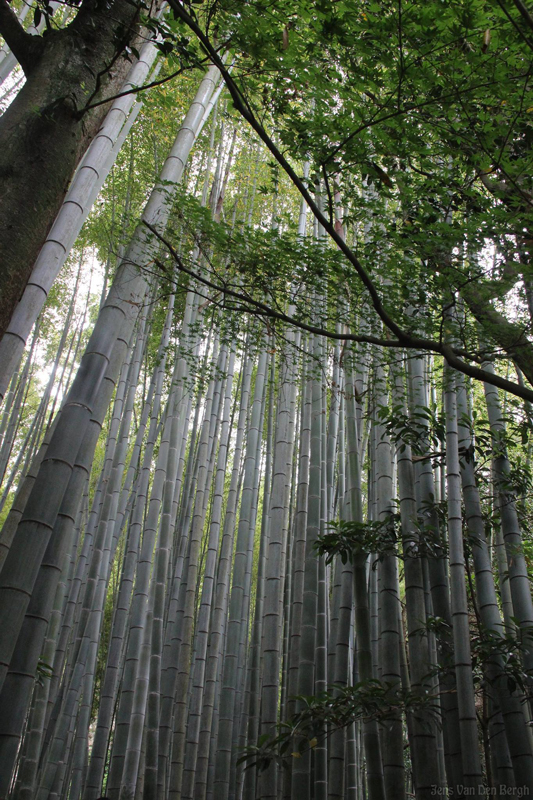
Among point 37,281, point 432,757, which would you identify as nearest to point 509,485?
point 432,757

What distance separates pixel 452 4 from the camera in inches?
71.5

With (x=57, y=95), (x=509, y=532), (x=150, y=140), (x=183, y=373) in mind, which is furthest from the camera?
(x=150, y=140)

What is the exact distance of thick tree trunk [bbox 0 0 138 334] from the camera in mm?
1352

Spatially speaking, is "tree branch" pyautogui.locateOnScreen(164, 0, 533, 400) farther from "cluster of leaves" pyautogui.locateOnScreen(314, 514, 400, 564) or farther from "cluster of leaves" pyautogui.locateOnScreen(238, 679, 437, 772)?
"cluster of leaves" pyautogui.locateOnScreen(238, 679, 437, 772)

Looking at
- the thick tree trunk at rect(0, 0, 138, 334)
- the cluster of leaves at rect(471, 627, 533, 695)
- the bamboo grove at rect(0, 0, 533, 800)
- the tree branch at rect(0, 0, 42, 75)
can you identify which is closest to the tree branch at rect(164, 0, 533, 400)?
the bamboo grove at rect(0, 0, 533, 800)

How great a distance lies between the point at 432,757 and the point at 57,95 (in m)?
2.85

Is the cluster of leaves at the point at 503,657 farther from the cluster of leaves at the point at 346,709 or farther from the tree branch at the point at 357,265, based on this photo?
the tree branch at the point at 357,265

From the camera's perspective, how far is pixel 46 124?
4.82 ft

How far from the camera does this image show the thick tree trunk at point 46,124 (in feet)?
4.43

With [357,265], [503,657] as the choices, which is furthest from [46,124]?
[503,657]

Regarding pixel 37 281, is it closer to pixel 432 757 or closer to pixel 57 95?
pixel 57 95

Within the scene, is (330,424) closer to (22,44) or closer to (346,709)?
(346,709)

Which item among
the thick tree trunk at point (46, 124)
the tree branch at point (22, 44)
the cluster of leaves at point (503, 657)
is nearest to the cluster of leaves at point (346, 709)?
the cluster of leaves at point (503, 657)

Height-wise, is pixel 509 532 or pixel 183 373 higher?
pixel 183 373
